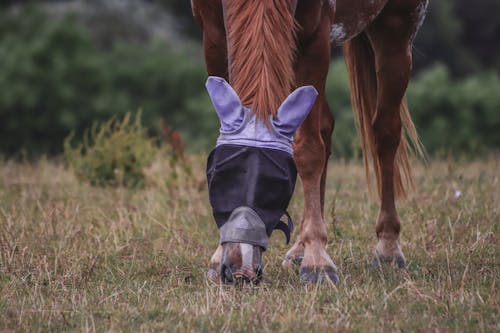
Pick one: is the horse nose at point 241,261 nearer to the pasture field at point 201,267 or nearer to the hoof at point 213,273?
the pasture field at point 201,267

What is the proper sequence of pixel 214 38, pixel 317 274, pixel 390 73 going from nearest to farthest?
pixel 317 274
pixel 214 38
pixel 390 73

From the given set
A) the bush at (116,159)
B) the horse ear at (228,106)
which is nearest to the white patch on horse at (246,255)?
the horse ear at (228,106)

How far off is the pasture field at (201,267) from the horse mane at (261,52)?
2.70ft

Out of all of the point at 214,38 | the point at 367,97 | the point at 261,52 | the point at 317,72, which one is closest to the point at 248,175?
the point at 261,52

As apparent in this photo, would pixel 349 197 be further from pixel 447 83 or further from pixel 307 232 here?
pixel 447 83

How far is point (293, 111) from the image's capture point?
141 inches

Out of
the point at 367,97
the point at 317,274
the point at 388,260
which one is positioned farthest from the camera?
the point at 367,97

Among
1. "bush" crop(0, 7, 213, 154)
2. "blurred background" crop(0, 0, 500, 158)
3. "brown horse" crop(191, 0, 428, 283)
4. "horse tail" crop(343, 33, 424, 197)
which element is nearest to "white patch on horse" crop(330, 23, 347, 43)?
"brown horse" crop(191, 0, 428, 283)

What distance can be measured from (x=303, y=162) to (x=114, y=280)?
3.67 ft

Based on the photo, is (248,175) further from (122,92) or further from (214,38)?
(122,92)

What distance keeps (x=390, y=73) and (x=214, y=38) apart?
1536 millimetres

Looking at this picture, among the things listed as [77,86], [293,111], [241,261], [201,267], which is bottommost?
[201,267]

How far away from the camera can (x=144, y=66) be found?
22375 millimetres

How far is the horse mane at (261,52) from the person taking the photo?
3593 millimetres
